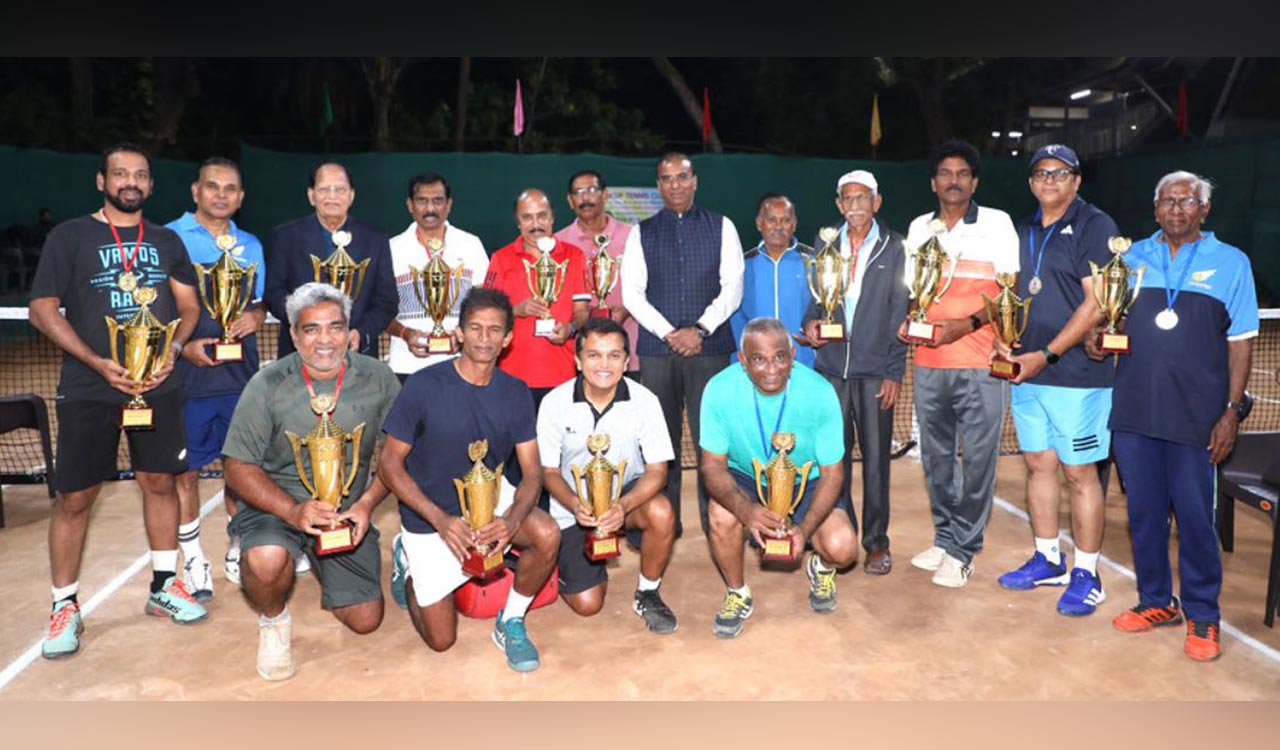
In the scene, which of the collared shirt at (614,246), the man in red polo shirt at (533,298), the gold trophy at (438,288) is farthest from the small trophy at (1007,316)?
the gold trophy at (438,288)

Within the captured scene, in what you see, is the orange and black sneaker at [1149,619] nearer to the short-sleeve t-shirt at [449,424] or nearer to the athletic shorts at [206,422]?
the short-sleeve t-shirt at [449,424]

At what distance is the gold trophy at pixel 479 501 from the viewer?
3.65 metres

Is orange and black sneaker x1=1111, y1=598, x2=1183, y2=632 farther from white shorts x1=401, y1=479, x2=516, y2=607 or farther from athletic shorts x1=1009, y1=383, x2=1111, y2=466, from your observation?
white shorts x1=401, y1=479, x2=516, y2=607

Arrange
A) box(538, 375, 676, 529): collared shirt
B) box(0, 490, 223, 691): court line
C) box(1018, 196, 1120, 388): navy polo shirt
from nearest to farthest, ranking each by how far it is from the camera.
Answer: box(0, 490, 223, 691): court line
box(538, 375, 676, 529): collared shirt
box(1018, 196, 1120, 388): navy polo shirt

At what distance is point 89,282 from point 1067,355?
4067mm

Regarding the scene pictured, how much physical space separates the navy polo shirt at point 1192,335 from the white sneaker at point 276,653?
3381mm

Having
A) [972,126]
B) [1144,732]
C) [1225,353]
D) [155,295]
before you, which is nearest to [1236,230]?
[972,126]

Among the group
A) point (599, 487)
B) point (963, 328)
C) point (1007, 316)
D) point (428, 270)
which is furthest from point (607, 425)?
point (1007, 316)

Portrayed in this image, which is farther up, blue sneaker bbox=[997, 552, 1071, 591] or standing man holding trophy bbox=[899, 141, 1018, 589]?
standing man holding trophy bbox=[899, 141, 1018, 589]

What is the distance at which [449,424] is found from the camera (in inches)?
151

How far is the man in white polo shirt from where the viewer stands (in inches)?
160

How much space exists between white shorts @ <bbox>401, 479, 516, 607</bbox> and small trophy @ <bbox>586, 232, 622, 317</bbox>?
57.1 inches

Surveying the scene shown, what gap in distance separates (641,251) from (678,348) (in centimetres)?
56

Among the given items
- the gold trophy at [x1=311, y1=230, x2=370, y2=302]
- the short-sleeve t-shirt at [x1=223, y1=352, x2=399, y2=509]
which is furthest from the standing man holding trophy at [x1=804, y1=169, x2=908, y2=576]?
the gold trophy at [x1=311, y1=230, x2=370, y2=302]
